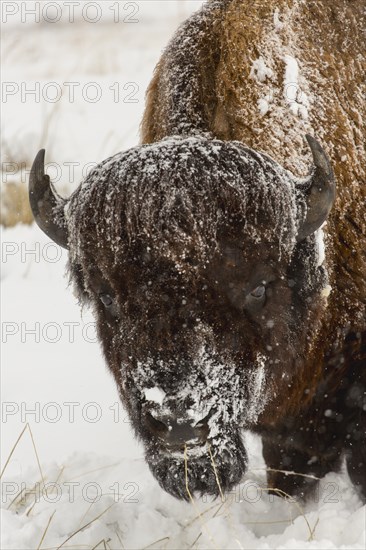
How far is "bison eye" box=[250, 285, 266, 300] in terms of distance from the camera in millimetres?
2992

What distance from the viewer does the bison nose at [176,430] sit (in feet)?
8.76

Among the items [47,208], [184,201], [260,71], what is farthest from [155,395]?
[260,71]

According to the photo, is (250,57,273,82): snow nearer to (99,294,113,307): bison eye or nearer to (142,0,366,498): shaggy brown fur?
(142,0,366,498): shaggy brown fur

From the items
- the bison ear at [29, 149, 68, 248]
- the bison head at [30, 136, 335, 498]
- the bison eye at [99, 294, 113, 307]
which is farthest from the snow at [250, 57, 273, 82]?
the bison eye at [99, 294, 113, 307]

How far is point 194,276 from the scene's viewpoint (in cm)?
281

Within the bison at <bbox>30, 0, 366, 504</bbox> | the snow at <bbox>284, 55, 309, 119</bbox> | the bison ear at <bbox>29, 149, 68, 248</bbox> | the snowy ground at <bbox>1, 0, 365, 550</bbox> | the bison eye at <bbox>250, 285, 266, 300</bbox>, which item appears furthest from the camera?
the snow at <bbox>284, 55, 309, 119</bbox>

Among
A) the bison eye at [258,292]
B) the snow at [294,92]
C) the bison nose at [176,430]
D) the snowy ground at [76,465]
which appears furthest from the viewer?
the snow at [294,92]

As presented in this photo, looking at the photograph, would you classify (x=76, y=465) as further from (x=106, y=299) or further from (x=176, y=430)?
(x=176, y=430)

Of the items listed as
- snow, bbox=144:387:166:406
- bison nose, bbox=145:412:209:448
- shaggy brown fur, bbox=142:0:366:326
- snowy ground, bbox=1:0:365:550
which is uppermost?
shaggy brown fur, bbox=142:0:366:326

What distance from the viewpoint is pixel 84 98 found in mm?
11250

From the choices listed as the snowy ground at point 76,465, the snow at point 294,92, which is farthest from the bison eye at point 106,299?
the snow at point 294,92

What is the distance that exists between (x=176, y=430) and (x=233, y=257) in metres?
0.67

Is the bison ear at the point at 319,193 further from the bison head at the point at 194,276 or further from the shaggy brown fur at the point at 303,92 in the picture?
the shaggy brown fur at the point at 303,92

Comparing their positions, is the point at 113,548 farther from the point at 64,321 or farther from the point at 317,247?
the point at 64,321
